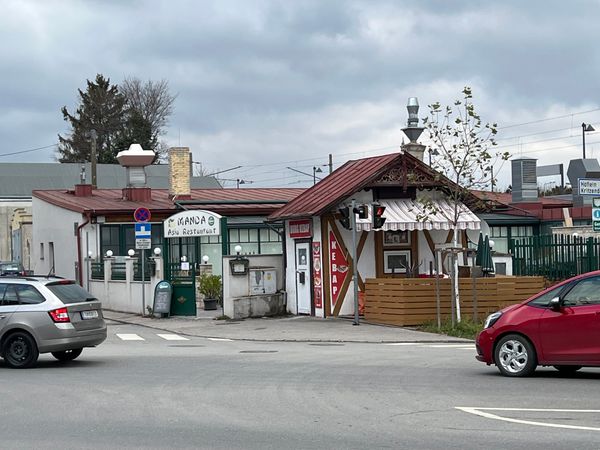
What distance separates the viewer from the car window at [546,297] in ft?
46.7

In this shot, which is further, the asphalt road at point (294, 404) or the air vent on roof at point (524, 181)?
the air vent on roof at point (524, 181)

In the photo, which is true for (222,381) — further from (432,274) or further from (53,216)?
(53,216)

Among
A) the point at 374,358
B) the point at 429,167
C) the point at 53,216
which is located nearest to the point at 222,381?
the point at 374,358

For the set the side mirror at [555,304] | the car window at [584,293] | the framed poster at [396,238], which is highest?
the framed poster at [396,238]

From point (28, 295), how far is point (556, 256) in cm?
1529

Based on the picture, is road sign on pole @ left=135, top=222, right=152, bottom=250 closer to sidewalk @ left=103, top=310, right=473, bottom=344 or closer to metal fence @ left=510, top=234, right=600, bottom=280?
sidewalk @ left=103, top=310, right=473, bottom=344

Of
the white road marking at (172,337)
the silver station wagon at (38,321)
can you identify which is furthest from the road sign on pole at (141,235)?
the silver station wagon at (38,321)

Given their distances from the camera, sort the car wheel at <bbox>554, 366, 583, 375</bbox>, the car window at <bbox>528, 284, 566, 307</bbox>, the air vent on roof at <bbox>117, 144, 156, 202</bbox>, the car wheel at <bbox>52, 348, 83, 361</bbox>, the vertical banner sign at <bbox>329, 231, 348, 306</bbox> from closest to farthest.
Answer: the car window at <bbox>528, 284, 566, 307</bbox>
the car wheel at <bbox>554, 366, 583, 375</bbox>
the car wheel at <bbox>52, 348, 83, 361</bbox>
the vertical banner sign at <bbox>329, 231, 348, 306</bbox>
the air vent on roof at <bbox>117, 144, 156, 202</bbox>

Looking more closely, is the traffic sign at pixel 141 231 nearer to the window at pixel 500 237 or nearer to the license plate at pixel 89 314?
the license plate at pixel 89 314

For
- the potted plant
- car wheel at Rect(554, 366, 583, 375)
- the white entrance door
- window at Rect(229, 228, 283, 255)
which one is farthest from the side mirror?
window at Rect(229, 228, 283, 255)

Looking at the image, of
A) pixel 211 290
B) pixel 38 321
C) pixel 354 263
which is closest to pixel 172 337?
pixel 354 263

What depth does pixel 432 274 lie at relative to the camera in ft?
92.7

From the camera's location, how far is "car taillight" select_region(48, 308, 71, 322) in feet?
56.0

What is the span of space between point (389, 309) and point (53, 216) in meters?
23.1
